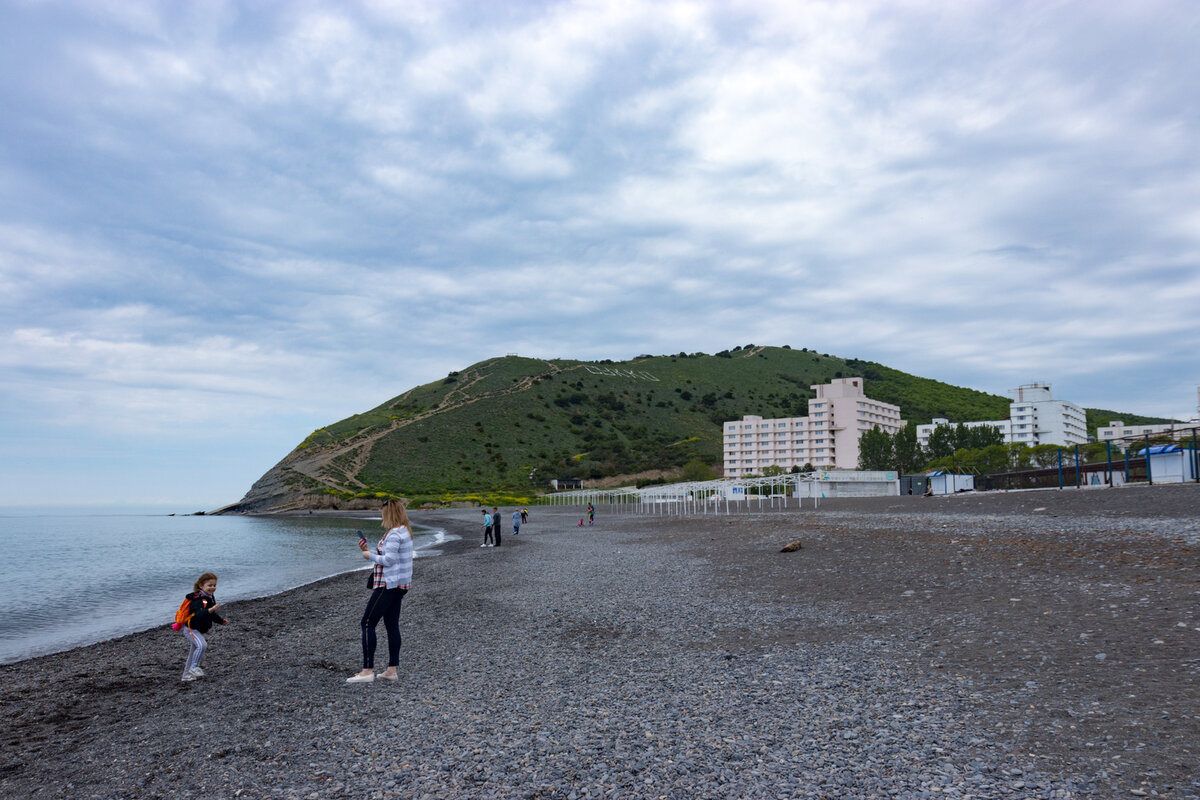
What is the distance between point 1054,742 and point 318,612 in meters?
15.5

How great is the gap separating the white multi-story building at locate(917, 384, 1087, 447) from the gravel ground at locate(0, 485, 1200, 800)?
433 feet

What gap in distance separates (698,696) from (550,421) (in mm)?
126485

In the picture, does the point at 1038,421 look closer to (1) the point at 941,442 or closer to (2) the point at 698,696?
(1) the point at 941,442

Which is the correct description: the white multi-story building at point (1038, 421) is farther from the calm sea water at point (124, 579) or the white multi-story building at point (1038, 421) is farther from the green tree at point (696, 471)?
the calm sea water at point (124, 579)

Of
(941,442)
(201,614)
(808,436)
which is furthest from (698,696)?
(808,436)

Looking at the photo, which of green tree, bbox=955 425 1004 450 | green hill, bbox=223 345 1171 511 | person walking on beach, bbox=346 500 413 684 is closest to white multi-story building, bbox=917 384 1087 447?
green hill, bbox=223 345 1171 511

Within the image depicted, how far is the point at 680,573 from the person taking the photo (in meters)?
19.1

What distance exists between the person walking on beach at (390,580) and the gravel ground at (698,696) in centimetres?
47

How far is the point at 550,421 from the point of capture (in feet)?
439

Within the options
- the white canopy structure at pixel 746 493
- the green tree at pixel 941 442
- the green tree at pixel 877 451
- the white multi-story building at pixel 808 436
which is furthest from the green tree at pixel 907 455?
the white canopy structure at pixel 746 493

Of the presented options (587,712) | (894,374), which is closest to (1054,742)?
(587,712)

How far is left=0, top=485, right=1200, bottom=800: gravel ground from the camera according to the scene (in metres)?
5.66

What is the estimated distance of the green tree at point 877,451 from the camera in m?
107

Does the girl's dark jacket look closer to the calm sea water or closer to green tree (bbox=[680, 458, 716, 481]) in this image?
the calm sea water
